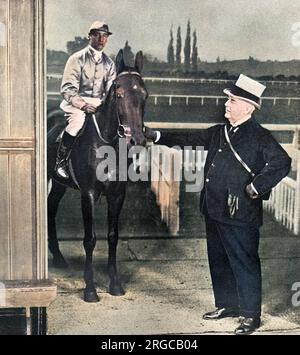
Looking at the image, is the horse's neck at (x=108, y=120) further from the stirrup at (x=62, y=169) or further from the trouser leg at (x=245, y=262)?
the trouser leg at (x=245, y=262)

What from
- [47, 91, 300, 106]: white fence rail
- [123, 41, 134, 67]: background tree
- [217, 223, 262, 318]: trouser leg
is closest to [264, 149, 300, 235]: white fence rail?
[217, 223, 262, 318]: trouser leg

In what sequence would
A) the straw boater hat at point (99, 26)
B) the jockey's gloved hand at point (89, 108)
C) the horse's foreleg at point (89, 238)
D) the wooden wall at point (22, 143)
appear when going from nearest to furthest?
1. the wooden wall at point (22, 143)
2. the straw boater hat at point (99, 26)
3. the jockey's gloved hand at point (89, 108)
4. the horse's foreleg at point (89, 238)

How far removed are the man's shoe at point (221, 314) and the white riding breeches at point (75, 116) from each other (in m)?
1.58

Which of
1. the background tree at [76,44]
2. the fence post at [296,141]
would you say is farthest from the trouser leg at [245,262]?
the background tree at [76,44]

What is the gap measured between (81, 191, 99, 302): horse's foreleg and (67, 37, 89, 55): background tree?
977 mm

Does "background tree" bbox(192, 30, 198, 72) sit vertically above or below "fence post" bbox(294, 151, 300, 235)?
above

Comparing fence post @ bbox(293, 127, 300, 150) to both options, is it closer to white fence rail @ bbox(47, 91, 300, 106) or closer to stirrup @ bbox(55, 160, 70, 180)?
white fence rail @ bbox(47, 91, 300, 106)

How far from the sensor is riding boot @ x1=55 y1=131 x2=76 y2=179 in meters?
5.40

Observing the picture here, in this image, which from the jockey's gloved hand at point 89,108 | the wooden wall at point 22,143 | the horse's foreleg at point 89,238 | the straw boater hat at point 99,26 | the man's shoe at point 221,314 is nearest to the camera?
the wooden wall at point 22,143

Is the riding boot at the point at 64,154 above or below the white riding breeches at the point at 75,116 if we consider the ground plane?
below

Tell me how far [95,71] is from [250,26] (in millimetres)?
1111

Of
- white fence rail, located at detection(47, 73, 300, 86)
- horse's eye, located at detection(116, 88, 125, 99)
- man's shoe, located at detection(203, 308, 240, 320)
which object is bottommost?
man's shoe, located at detection(203, 308, 240, 320)

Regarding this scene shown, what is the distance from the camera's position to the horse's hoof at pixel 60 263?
5.48 m
